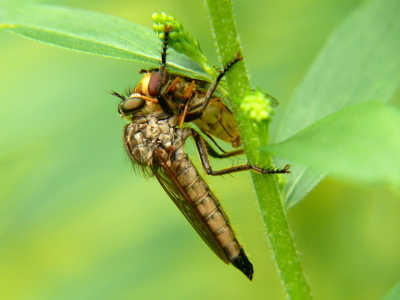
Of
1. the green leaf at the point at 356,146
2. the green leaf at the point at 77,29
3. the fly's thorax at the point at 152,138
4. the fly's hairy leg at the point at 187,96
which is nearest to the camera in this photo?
the green leaf at the point at 356,146

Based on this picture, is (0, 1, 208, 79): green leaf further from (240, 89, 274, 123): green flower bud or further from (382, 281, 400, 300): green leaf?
Answer: (382, 281, 400, 300): green leaf

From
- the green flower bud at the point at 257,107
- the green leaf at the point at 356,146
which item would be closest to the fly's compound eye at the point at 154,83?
the green flower bud at the point at 257,107

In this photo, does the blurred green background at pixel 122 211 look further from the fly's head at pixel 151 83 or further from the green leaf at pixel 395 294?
the green leaf at pixel 395 294

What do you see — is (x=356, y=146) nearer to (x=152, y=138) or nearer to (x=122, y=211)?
(x=152, y=138)

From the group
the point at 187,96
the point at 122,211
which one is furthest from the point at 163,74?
the point at 122,211

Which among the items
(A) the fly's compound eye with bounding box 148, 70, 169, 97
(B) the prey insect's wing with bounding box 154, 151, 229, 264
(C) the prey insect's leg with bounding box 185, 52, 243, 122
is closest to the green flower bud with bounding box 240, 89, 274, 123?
(C) the prey insect's leg with bounding box 185, 52, 243, 122

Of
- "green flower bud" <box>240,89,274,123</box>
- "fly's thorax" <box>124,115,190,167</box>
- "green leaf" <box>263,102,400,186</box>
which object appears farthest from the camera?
"fly's thorax" <box>124,115,190,167</box>

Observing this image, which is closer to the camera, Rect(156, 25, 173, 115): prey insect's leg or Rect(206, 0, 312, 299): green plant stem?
Rect(206, 0, 312, 299): green plant stem

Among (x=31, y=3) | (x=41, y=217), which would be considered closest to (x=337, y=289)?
(x=41, y=217)
